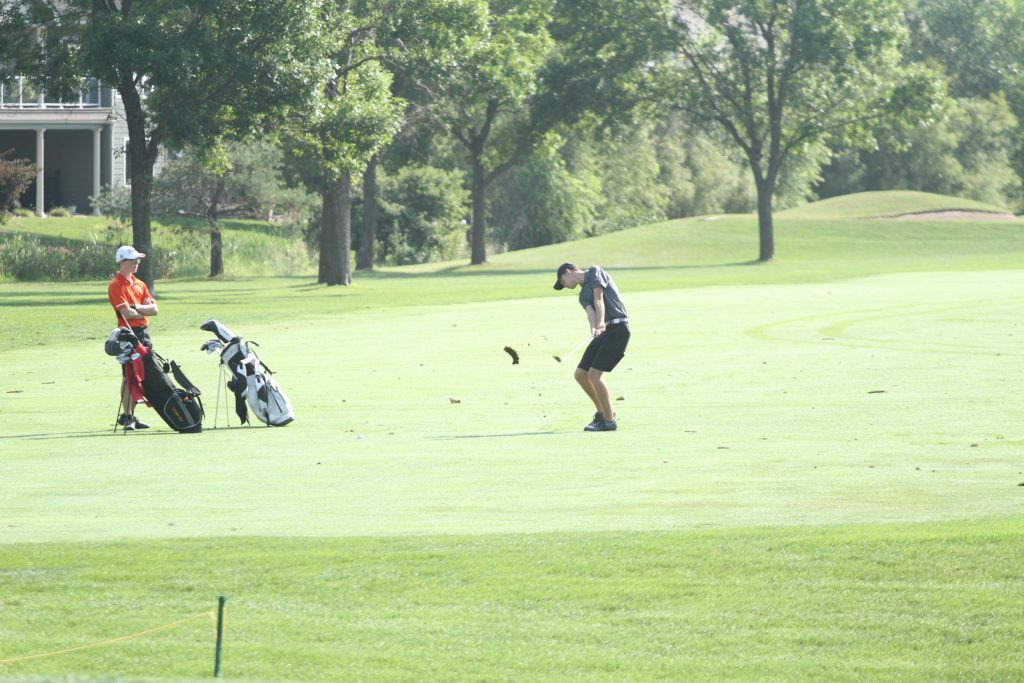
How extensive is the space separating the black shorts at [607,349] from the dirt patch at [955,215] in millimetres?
75502

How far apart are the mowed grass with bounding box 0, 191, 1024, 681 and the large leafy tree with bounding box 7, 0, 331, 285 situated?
1728 cm

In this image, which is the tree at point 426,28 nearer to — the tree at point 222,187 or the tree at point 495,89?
the tree at point 495,89

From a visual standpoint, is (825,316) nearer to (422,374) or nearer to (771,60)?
(422,374)

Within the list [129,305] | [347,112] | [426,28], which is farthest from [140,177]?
[129,305]

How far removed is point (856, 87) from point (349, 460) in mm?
60992

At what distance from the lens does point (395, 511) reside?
436 inches

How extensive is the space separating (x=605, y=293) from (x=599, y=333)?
440 millimetres

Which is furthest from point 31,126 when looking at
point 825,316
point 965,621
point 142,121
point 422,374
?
point 965,621

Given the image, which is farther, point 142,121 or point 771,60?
point 771,60

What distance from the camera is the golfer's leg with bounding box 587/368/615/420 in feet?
54.6

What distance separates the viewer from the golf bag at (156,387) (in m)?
16.6

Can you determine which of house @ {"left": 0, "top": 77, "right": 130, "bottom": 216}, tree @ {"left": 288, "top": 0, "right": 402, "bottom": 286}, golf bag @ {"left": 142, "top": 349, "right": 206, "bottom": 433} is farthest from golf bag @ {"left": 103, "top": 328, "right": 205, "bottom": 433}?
house @ {"left": 0, "top": 77, "right": 130, "bottom": 216}

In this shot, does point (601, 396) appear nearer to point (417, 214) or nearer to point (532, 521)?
point (532, 521)

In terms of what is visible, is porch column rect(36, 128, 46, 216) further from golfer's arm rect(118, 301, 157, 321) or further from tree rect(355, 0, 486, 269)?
golfer's arm rect(118, 301, 157, 321)
